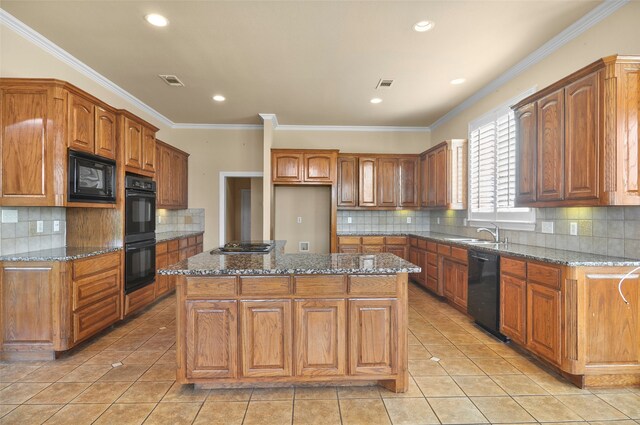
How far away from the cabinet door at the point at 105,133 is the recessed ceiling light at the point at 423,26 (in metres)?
3.14

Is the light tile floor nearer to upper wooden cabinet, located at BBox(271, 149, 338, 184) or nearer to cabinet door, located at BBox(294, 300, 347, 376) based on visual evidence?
cabinet door, located at BBox(294, 300, 347, 376)

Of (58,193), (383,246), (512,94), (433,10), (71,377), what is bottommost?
(71,377)

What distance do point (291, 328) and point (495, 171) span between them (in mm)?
3284

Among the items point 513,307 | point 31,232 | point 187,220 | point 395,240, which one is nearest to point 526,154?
point 513,307

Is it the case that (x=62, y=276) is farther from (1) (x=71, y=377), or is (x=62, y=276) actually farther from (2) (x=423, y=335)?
(2) (x=423, y=335)

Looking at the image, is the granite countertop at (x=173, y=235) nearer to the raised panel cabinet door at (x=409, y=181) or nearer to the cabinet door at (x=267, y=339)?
the cabinet door at (x=267, y=339)

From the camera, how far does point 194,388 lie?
2.31 metres

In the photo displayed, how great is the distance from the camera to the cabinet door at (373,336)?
222cm

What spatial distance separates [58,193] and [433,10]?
3.49m

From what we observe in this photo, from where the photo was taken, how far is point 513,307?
292 cm

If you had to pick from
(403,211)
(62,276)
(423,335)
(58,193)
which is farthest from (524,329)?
(58,193)

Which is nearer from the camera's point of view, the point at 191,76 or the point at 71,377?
the point at 71,377

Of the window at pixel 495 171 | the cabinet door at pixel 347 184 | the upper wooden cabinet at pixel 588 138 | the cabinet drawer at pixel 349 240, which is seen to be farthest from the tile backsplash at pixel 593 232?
the cabinet door at pixel 347 184

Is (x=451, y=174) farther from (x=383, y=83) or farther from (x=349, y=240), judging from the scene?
(x=349, y=240)
